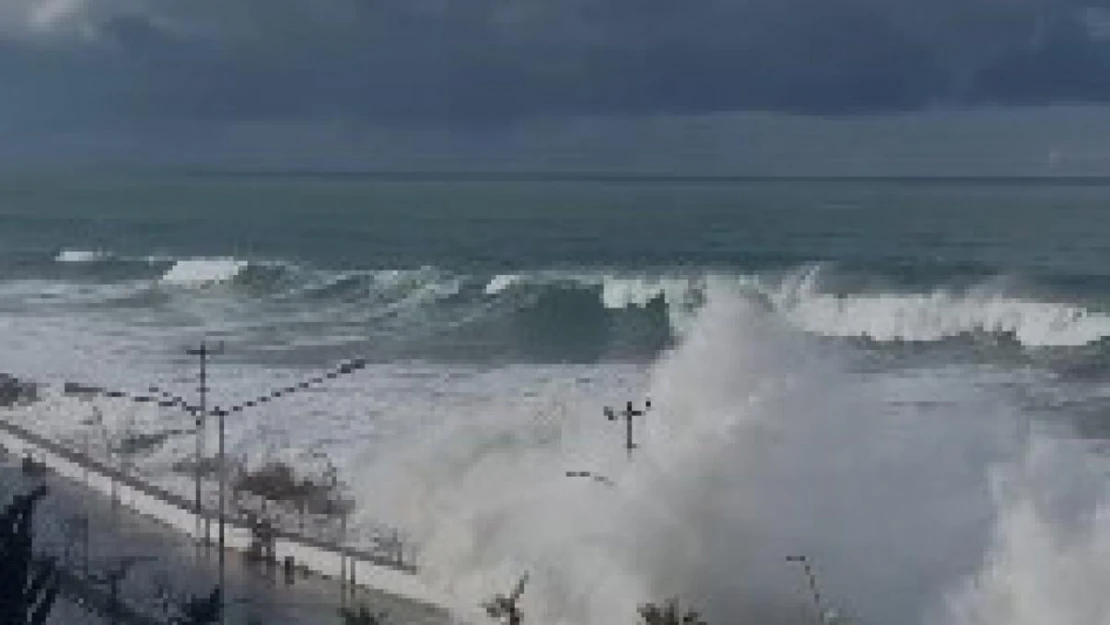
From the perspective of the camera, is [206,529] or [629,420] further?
[206,529]

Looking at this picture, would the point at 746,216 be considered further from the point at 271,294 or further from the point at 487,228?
the point at 271,294

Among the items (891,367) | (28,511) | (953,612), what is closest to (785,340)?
(953,612)

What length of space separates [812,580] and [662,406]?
23.0ft

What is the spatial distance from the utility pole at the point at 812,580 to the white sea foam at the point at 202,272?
85155 mm

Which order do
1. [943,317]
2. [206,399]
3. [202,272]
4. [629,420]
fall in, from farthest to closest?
[202,272] → [943,317] → [206,399] → [629,420]

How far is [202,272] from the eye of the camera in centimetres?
12681

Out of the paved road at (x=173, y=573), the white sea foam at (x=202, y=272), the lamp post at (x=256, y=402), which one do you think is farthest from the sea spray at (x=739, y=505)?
the white sea foam at (x=202, y=272)

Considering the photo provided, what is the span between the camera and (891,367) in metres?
77.0

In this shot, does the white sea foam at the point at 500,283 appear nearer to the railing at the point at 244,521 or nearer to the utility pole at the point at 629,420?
the railing at the point at 244,521

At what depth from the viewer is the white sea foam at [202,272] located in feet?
403

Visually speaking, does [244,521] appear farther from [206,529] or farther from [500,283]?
[500,283]

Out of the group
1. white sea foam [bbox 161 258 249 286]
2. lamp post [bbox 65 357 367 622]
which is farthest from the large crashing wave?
white sea foam [bbox 161 258 249 286]

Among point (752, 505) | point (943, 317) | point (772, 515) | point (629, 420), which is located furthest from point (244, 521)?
point (943, 317)

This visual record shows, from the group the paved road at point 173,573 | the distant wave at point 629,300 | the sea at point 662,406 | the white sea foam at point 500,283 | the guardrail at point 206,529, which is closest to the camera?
the sea at point 662,406
